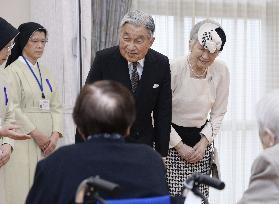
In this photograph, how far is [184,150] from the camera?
331 centimetres

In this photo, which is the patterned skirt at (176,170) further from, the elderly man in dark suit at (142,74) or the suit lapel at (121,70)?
the suit lapel at (121,70)

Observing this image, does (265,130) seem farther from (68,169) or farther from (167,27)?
(167,27)

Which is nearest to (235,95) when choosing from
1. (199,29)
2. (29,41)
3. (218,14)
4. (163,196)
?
(218,14)

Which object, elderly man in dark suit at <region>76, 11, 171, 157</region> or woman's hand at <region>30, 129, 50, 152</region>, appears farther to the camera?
woman's hand at <region>30, 129, 50, 152</region>

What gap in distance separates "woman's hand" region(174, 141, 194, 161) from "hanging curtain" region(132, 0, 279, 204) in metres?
1.58

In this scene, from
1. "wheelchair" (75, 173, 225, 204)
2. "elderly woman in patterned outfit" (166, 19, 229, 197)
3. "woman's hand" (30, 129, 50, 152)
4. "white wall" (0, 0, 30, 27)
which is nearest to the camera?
"wheelchair" (75, 173, 225, 204)

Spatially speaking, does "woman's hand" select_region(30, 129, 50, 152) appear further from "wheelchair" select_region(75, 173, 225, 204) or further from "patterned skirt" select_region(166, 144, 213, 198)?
"wheelchair" select_region(75, 173, 225, 204)

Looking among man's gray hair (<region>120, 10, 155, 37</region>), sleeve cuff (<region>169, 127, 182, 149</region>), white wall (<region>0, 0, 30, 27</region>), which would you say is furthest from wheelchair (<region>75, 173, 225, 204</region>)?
white wall (<region>0, 0, 30, 27</region>)

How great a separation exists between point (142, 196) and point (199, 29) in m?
1.84

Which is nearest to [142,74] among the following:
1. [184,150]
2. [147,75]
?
[147,75]

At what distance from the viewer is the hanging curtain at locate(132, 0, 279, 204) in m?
4.75

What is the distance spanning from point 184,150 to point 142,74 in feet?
2.07

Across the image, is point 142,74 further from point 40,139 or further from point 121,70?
point 40,139

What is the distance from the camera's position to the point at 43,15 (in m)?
4.26
